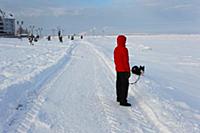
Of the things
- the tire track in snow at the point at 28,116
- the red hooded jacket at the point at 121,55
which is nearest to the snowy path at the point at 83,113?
the tire track in snow at the point at 28,116

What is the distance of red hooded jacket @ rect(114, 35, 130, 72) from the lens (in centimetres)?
774

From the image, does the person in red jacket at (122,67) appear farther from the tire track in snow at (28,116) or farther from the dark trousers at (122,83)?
the tire track in snow at (28,116)

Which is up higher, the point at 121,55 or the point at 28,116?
the point at 121,55

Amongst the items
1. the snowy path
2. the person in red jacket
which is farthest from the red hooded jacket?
the snowy path

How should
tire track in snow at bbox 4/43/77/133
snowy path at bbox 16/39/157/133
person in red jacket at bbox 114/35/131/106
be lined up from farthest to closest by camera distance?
1. person in red jacket at bbox 114/35/131/106
2. snowy path at bbox 16/39/157/133
3. tire track in snow at bbox 4/43/77/133

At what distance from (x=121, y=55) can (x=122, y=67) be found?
1.02ft

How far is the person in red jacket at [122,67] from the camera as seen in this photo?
773 cm

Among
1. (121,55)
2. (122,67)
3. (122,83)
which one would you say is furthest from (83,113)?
(121,55)

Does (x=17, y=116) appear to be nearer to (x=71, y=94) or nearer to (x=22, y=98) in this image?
(x=22, y=98)

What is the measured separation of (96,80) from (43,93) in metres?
3.17

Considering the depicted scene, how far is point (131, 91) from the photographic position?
9352 mm

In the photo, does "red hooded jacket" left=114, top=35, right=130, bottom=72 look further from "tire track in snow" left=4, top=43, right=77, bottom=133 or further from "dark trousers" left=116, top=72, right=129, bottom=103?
"tire track in snow" left=4, top=43, right=77, bottom=133

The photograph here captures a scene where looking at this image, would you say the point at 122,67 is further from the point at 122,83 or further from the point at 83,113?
the point at 83,113

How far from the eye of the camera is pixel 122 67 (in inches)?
310
